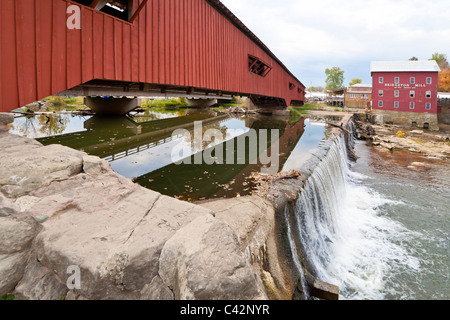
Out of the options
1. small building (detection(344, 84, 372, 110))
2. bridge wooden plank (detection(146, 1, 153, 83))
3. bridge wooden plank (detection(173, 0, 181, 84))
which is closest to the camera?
bridge wooden plank (detection(146, 1, 153, 83))

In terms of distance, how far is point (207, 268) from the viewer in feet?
6.82

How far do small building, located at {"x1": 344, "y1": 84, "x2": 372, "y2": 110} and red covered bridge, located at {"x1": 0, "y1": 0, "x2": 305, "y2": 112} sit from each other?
39.5 meters

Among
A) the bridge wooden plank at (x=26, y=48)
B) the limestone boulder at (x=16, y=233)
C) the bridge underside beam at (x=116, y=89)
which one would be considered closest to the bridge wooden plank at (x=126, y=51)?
the bridge underside beam at (x=116, y=89)

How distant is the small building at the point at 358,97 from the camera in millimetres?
44656

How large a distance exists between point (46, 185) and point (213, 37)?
10.7 meters

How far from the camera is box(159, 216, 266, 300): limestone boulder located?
199 centimetres

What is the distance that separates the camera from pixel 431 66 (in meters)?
31.6

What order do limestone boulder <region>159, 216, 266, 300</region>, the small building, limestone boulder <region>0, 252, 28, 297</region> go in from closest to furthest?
1. limestone boulder <region>159, 216, 266, 300</region>
2. limestone boulder <region>0, 252, 28, 297</region>
3. the small building

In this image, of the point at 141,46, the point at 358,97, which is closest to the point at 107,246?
the point at 141,46

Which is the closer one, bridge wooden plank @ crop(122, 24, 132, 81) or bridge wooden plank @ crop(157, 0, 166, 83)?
bridge wooden plank @ crop(122, 24, 132, 81)

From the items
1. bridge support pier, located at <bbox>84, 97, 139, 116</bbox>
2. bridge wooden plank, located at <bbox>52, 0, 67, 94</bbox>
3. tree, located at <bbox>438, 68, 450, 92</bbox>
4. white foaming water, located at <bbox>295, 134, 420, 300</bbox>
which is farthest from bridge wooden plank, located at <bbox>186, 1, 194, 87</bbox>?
tree, located at <bbox>438, 68, 450, 92</bbox>

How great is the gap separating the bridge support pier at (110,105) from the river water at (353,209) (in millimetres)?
11808

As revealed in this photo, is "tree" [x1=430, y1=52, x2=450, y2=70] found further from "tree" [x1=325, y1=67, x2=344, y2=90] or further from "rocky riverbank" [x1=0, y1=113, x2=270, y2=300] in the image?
"rocky riverbank" [x1=0, y1=113, x2=270, y2=300]

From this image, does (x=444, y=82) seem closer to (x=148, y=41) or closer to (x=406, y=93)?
(x=406, y=93)
